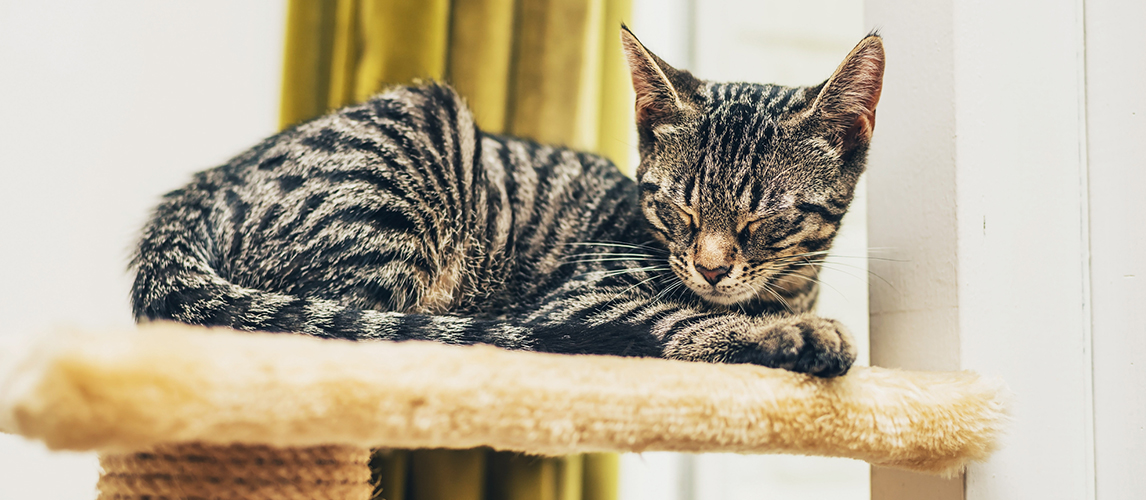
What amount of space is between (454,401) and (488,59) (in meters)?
1.16

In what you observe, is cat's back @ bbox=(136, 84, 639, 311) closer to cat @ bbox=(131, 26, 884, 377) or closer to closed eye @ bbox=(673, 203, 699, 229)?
cat @ bbox=(131, 26, 884, 377)

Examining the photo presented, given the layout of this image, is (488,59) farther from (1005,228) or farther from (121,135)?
(1005,228)

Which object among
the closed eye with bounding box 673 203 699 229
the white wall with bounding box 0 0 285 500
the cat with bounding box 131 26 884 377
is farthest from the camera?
the white wall with bounding box 0 0 285 500

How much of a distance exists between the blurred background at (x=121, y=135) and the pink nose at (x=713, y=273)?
1.16 feet

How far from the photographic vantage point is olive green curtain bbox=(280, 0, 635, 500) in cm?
145

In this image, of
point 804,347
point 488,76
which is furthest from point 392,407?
point 488,76

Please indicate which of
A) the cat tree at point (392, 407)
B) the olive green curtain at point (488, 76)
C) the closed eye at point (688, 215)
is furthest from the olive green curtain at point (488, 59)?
the cat tree at point (392, 407)

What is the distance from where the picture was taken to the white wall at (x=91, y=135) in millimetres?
1279

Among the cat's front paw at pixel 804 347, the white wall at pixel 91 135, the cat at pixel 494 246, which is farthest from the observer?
the white wall at pixel 91 135

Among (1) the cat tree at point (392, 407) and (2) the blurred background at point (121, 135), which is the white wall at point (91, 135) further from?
(1) the cat tree at point (392, 407)

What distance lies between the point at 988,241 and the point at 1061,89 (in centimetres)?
26

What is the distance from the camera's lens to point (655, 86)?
1.00 m

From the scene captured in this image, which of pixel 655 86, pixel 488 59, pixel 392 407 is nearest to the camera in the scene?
pixel 392 407

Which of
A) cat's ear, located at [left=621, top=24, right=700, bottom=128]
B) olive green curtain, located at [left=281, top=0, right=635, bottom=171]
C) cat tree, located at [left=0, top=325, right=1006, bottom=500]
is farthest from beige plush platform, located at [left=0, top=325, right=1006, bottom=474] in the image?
olive green curtain, located at [left=281, top=0, right=635, bottom=171]
